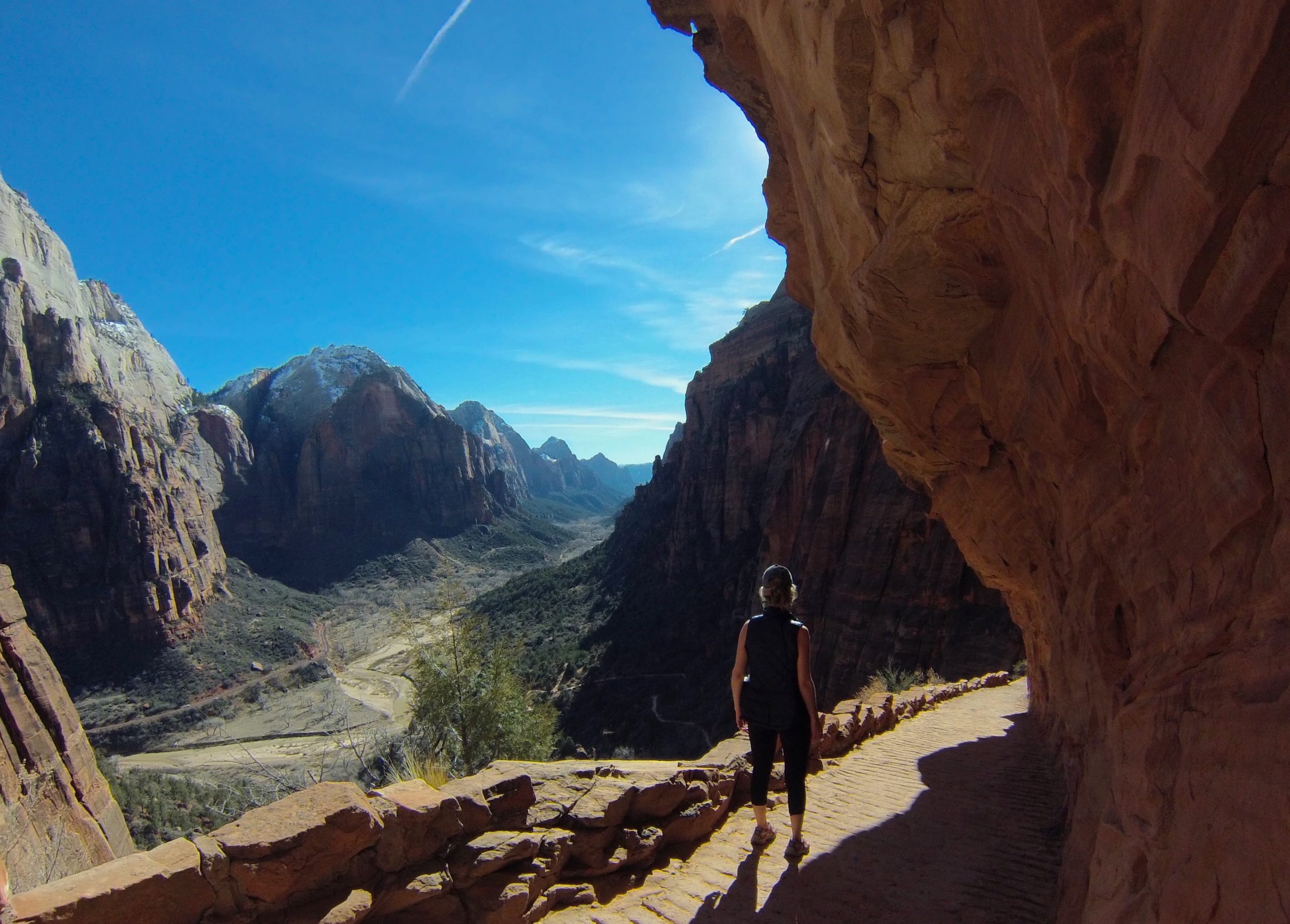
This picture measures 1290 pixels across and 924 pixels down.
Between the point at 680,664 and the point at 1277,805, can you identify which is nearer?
the point at 1277,805

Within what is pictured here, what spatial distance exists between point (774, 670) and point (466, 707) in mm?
10018

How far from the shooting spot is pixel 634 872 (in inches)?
187

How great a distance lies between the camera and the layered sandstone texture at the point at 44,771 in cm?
1072

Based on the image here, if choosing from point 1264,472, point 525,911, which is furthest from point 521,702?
point 1264,472

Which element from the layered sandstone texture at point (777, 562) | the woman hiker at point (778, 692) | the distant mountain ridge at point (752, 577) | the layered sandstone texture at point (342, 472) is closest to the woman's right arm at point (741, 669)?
the woman hiker at point (778, 692)

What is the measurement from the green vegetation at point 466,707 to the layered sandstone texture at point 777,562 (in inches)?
598

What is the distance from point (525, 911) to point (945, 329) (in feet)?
18.6

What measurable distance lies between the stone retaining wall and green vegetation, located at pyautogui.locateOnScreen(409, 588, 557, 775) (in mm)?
8009

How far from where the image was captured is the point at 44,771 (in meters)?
12.4

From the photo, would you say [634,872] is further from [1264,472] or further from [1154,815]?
[1264,472]

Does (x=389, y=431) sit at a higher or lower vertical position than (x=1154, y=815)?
higher

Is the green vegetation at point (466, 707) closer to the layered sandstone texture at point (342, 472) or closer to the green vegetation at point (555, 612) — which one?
the green vegetation at point (555, 612)

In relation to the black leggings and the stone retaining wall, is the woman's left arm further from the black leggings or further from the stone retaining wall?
the stone retaining wall

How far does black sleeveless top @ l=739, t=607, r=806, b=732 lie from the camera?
4.55 m
